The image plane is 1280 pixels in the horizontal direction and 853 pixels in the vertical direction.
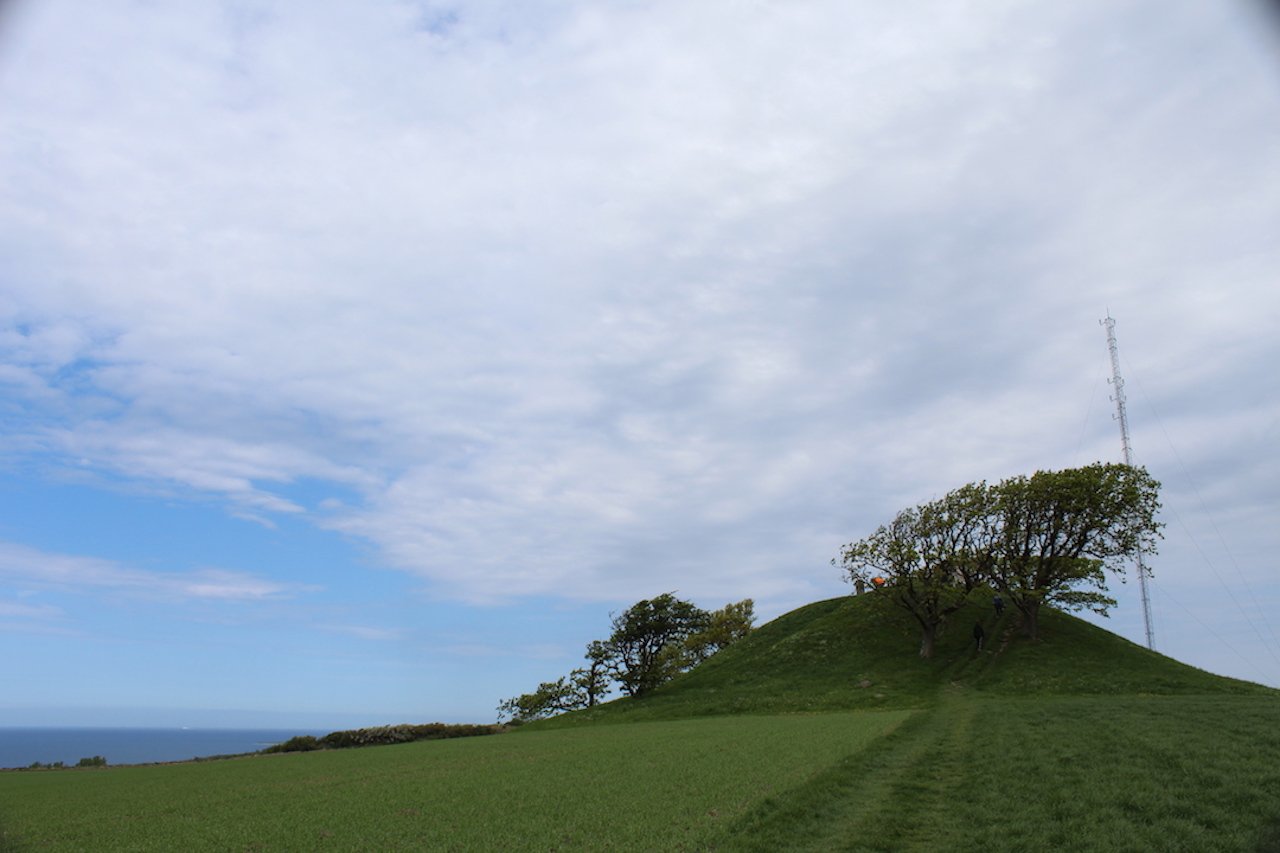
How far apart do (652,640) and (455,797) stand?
5743cm

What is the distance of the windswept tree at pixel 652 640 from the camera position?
254 feet

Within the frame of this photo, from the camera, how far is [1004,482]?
73.6 meters

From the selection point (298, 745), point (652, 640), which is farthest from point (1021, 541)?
point (298, 745)

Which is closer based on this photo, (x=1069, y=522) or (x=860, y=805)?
(x=860, y=805)

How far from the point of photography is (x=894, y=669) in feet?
222

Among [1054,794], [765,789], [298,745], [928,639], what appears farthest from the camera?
[928,639]

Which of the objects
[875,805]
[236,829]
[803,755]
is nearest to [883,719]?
[803,755]

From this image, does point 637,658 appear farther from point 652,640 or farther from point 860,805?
point 860,805

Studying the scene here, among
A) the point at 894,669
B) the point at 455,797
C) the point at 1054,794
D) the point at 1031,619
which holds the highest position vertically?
the point at 1031,619

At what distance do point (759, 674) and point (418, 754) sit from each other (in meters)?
40.9

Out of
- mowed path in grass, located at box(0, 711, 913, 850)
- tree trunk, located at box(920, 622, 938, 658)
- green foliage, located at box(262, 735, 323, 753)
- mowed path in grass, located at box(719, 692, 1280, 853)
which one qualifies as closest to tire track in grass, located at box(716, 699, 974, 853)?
mowed path in grass, located at box(719, 692, 1280, 853)

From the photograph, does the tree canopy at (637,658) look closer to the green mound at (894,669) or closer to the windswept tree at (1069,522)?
the green mound at (894,669)

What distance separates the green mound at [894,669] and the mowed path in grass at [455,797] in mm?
22171

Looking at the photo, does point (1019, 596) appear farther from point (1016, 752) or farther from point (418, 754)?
point (418, 754)
